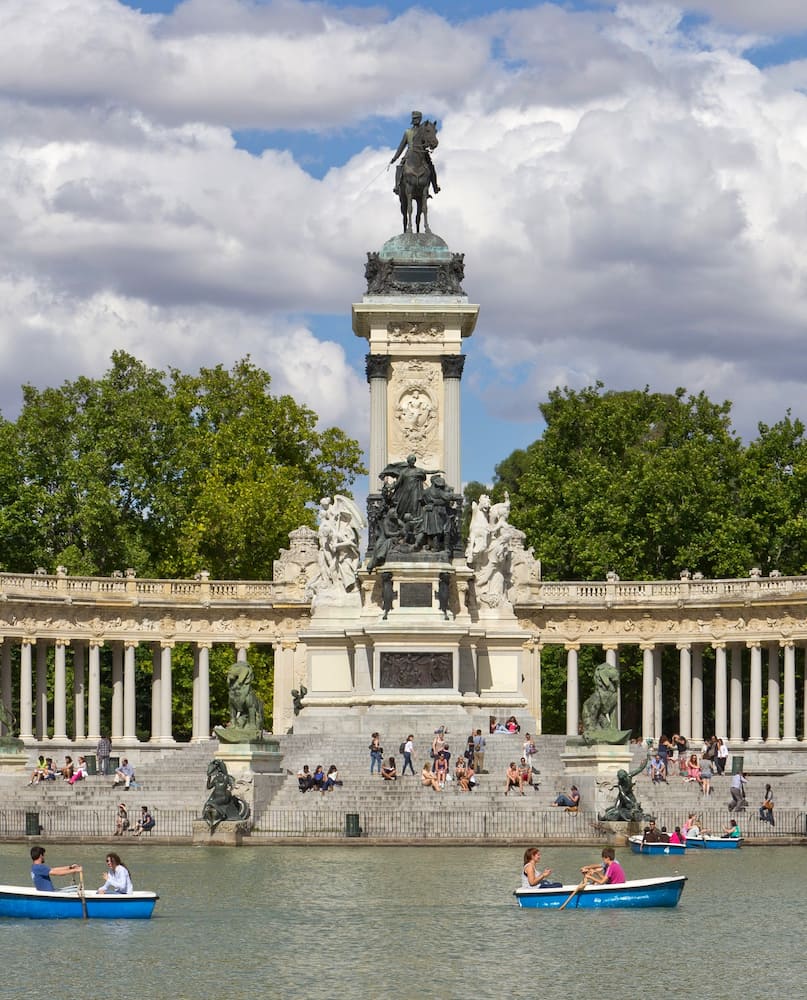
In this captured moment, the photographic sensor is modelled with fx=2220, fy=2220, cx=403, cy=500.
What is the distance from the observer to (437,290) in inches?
2891

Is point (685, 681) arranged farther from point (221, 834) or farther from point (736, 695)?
point (221, 834)

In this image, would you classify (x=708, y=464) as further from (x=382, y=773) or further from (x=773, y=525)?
(x=382, y=773)

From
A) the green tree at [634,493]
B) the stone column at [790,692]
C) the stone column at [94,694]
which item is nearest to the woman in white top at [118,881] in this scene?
the stone column at [94,694]

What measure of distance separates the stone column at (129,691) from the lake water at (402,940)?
1477 inches

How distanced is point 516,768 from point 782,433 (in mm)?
37571

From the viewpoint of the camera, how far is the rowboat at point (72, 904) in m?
34.1

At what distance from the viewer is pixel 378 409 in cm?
7244

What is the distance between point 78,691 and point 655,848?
1587 inches

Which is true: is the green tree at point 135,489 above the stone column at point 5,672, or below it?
above

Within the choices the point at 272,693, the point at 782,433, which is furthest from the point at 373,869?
the point at 782,433

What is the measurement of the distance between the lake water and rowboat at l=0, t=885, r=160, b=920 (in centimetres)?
28

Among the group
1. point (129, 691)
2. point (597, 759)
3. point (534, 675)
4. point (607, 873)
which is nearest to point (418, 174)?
point (534, 675)

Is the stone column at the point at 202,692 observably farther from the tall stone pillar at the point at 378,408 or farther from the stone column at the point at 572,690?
the tall stone pillar at the point at 378,408

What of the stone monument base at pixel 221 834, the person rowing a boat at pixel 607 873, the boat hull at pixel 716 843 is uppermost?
the person rowing a boat at pixel 607 873
